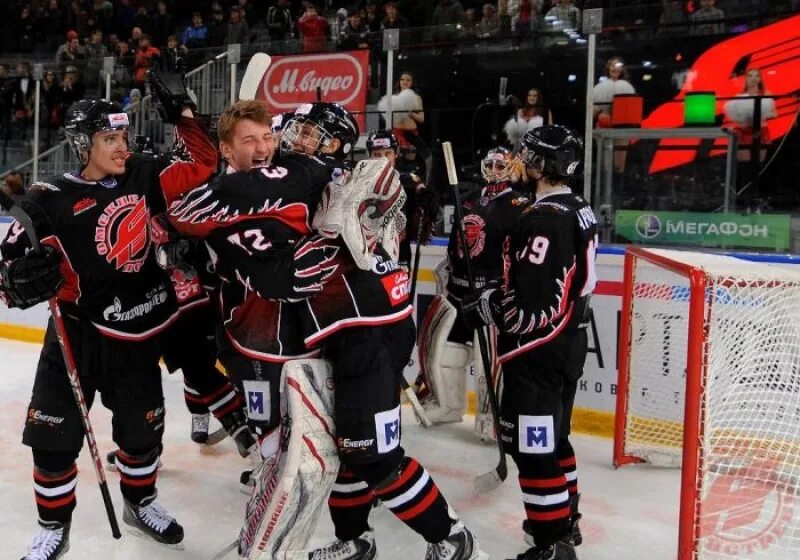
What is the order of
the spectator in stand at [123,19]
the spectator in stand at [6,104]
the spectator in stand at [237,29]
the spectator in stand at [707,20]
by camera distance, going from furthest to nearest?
the spectator in stand at [123,19] < the spectator in stand at [237,29] < the spectator in stand at [6,104] < the spectator in stand at [707,20]

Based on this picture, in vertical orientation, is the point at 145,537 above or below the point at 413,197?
below

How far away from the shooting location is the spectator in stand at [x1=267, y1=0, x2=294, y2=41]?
24.8 ft

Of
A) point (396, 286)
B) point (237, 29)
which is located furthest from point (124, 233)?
point (237, 29)

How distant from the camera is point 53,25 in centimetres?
1085

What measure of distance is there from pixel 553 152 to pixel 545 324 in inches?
17.4

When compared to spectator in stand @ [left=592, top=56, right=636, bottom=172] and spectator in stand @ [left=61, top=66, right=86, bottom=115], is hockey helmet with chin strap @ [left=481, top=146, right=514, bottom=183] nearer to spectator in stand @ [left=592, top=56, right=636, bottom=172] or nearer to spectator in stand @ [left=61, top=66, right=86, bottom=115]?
spectator in stand @ [left=592, top=56, right=636, bottom=172]

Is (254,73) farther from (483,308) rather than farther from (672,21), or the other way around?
(672,21)

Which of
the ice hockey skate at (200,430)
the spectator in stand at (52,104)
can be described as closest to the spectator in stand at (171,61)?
the ice hockey skate at (200,430)

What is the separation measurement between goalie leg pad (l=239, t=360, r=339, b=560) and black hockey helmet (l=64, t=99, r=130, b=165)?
82cm

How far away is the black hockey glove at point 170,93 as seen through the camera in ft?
7.18

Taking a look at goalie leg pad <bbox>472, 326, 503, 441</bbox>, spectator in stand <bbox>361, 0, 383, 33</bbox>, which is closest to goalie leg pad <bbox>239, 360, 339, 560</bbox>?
goalie leg pad <bbox>472, 326, 503, 441</bbox>

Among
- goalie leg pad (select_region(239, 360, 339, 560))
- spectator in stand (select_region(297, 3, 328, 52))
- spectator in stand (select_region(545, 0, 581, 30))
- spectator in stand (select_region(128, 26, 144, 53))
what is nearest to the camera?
goalie leg pad (select_region(239, 360, 339, 560))

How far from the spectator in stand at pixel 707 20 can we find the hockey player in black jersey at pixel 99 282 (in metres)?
3.75

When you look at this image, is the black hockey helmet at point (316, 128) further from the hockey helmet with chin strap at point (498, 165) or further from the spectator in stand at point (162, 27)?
the spectator in stand at point (162, 27)
